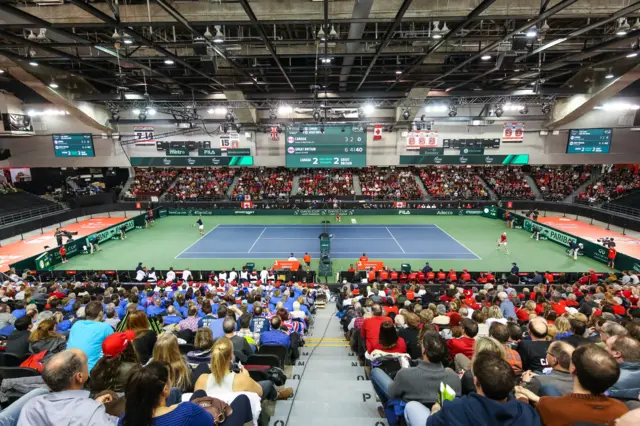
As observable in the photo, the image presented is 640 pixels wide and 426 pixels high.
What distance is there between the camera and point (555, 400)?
279 centimetres

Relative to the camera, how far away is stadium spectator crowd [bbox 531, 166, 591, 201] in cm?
3853

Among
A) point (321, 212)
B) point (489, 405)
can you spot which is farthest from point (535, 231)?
point (489, 405)

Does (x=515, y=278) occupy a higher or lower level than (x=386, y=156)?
lower

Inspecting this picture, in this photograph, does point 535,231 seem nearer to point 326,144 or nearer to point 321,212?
point 326,144

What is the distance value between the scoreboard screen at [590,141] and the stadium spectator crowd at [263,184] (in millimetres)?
28513

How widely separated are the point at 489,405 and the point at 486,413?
0.06 m

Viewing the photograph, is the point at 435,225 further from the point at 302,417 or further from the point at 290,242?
the point at 302,417

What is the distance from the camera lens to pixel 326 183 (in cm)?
4238

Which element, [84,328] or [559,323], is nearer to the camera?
[84,328]

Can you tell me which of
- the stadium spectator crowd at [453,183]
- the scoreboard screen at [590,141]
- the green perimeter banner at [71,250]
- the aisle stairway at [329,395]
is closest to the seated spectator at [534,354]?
the aisle stairway at [329,395]

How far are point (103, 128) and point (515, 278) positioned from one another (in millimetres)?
40007

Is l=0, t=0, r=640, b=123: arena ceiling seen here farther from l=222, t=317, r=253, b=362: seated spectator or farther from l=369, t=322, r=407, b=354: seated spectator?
l=369, t=322, r=407, b=354: seated spectator

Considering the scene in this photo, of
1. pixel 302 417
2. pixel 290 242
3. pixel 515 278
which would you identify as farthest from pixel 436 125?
pixel 302 417

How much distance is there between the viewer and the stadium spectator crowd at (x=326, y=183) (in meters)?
40.7
